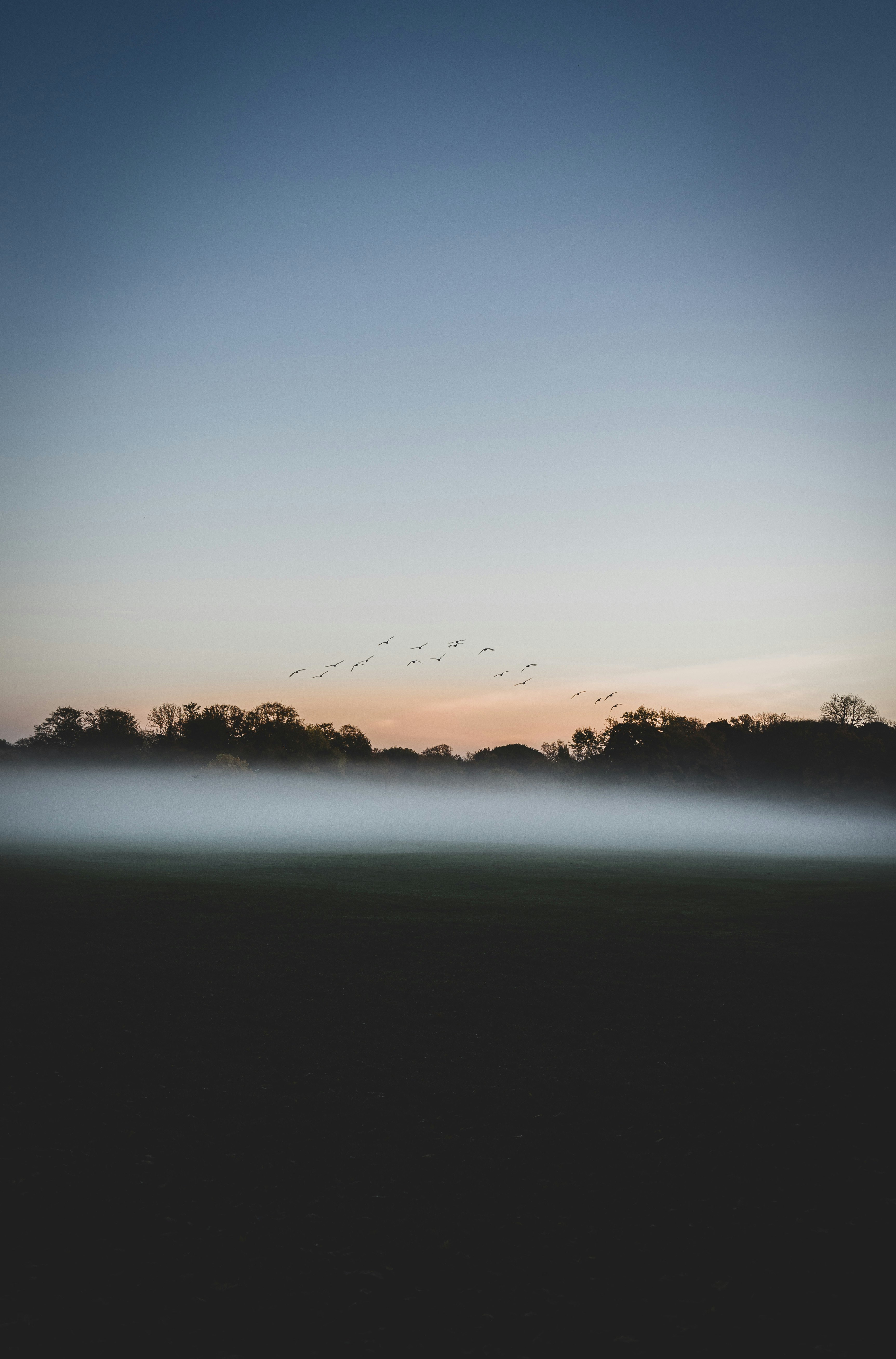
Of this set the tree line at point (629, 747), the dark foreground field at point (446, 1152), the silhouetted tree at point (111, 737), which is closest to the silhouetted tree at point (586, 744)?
the tree line at point (629, 747)

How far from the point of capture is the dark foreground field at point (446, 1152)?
132 inches

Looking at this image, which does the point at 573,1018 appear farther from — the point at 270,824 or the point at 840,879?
the point at 270,824

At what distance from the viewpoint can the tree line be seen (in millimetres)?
109438

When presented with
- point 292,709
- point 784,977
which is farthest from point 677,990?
point 292,709

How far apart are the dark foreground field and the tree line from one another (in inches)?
4124

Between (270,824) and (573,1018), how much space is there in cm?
8607

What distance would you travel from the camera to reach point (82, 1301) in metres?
3.41

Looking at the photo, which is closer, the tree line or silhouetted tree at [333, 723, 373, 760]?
the tree line

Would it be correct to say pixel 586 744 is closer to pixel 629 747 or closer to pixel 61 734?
pixel 629 747

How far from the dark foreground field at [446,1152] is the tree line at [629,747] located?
344 ft

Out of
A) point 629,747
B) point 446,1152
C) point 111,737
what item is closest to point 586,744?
point 629,747

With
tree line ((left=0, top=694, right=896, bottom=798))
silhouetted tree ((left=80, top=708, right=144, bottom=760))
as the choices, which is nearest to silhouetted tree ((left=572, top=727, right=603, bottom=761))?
tree line ((left=0, top=694, right=896, bottom=798))

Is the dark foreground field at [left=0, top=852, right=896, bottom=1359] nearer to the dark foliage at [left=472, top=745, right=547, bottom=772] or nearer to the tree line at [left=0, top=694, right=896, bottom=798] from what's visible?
the tree line at [left=0, top=694, right=896, bottom=798]

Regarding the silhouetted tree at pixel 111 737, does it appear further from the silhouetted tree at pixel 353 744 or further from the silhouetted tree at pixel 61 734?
the silhouetted tree at pixel 353 744
